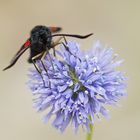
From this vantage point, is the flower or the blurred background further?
the blurred background

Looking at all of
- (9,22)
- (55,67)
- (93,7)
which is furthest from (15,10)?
(55,67)

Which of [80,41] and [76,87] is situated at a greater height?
[80,41]

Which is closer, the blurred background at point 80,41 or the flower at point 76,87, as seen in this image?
the flower at point 76,87

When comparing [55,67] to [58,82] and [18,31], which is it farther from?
[18,31]

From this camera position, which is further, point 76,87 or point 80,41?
point 80,41
